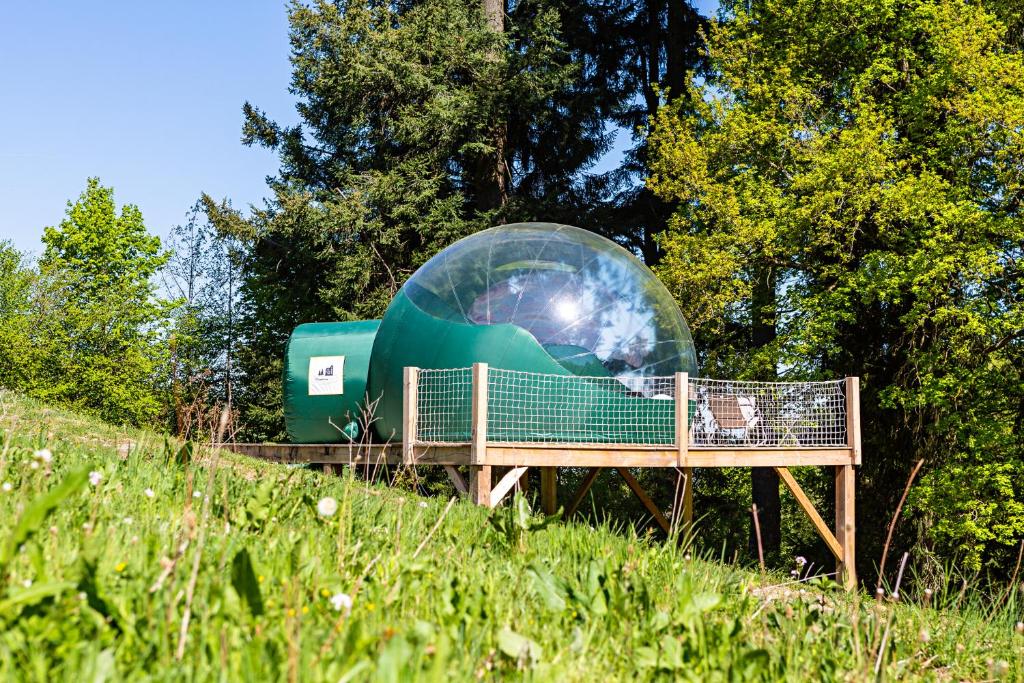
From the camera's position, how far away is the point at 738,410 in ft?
35.1

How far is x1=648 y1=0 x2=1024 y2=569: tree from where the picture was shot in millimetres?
13797

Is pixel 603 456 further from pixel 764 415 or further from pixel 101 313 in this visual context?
pixel 101 313

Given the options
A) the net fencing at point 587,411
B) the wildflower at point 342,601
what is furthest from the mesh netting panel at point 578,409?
the wildflower at point 342,601

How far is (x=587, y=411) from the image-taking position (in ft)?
31.0

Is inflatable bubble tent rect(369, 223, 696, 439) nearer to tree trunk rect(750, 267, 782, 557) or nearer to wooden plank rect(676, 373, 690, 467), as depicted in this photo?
wooden plank rect(676, 373, 690, 467)

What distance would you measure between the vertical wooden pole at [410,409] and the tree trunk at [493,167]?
12.1m

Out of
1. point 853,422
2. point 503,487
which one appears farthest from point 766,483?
point 503,487

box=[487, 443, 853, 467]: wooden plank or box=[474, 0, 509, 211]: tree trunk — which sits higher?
box=[474, 0, 509, 211]: tree trunk

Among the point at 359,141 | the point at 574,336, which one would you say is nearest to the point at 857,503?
the point at 574,336

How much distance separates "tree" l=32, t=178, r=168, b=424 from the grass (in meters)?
24.9

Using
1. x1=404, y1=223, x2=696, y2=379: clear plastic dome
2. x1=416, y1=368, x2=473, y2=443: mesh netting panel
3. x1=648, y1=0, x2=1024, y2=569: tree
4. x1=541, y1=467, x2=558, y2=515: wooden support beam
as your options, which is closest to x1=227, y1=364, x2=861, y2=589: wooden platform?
x1=416, y1=368, x2=473, y2=443: mesh netting panel

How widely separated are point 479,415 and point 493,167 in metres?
14.0

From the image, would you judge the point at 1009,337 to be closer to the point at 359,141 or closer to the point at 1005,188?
the point at 1005,188

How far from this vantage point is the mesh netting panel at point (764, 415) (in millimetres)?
10414
